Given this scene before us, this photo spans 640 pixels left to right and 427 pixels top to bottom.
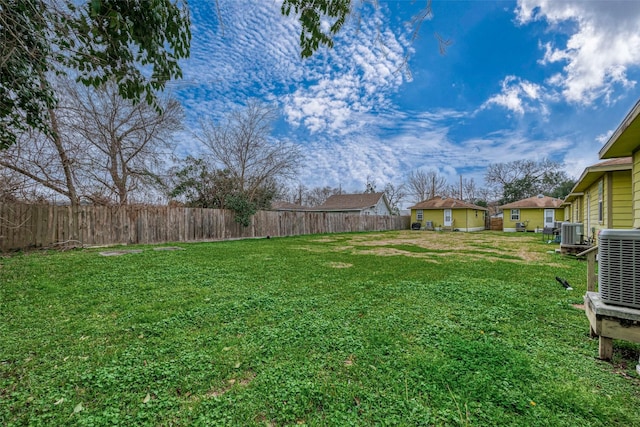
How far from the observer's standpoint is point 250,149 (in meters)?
15.4

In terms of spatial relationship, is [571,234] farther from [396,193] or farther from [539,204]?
[396,193]

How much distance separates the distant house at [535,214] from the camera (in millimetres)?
20266

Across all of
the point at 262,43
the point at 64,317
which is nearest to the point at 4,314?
the point at 64,317

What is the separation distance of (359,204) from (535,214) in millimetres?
14524

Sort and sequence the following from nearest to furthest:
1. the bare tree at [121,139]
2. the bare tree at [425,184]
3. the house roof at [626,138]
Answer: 1. the house roof at [626,138]
2. the bare tree at [121,139]
3. the bare tree at [425,184]

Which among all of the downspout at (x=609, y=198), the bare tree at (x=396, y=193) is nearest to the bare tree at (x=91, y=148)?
the downspout at (x=609, y=198)

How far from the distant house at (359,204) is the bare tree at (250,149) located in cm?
1146

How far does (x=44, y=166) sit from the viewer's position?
7445mm

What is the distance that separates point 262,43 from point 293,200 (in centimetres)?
3603

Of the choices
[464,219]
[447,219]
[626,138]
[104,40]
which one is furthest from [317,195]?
[104,40]

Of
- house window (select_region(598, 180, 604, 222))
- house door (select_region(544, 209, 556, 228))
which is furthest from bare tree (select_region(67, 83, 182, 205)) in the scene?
house door (select_region(544, 209, 556, 228))

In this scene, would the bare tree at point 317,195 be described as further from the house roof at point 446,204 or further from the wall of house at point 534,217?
the wall of house at point 534,217

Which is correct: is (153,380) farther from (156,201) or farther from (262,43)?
(156,201)

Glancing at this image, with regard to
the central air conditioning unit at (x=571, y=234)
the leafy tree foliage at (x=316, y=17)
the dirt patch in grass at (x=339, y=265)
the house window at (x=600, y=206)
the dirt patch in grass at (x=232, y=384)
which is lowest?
the dirt patch in grass at (x=339, y=265)
